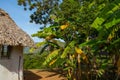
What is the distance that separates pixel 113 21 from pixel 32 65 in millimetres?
20203

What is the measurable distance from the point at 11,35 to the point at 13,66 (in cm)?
214

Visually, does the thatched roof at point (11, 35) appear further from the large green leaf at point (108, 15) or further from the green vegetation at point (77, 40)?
the large green leaf at point (108, 15)

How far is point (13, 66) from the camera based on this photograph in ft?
64.0

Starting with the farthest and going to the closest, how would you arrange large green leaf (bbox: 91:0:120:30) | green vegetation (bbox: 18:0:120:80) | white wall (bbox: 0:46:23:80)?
1. white wall (bbox: 0:46:23:80)
2. green vegetation (bbox: 18:0:120:80)
3. large green leaf (bbox: 91:0:120:30)

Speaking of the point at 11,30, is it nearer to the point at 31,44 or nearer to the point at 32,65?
the point at 31,44

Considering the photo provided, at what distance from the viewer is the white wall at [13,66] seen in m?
18.8

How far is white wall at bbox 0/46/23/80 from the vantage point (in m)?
18.8

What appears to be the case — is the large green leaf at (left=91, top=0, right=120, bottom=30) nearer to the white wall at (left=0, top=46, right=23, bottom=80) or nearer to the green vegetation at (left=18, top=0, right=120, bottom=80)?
the green vegetation at (left=18, top=0, right=120, bottom=80)

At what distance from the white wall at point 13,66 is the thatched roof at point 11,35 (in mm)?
815

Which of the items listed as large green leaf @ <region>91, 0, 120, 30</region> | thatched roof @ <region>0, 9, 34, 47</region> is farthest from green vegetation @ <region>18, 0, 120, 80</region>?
large green leaf @ <region>91, 0, 120, 30</region>

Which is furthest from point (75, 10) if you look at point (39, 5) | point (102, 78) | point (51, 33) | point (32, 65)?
point (32, 65)

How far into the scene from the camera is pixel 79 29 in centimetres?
1862

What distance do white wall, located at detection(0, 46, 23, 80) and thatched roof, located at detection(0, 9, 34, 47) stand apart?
0.82 meters

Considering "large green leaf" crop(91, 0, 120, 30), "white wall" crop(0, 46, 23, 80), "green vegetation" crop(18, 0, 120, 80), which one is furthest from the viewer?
"white wall" crop(0, 46, 23, 80)
